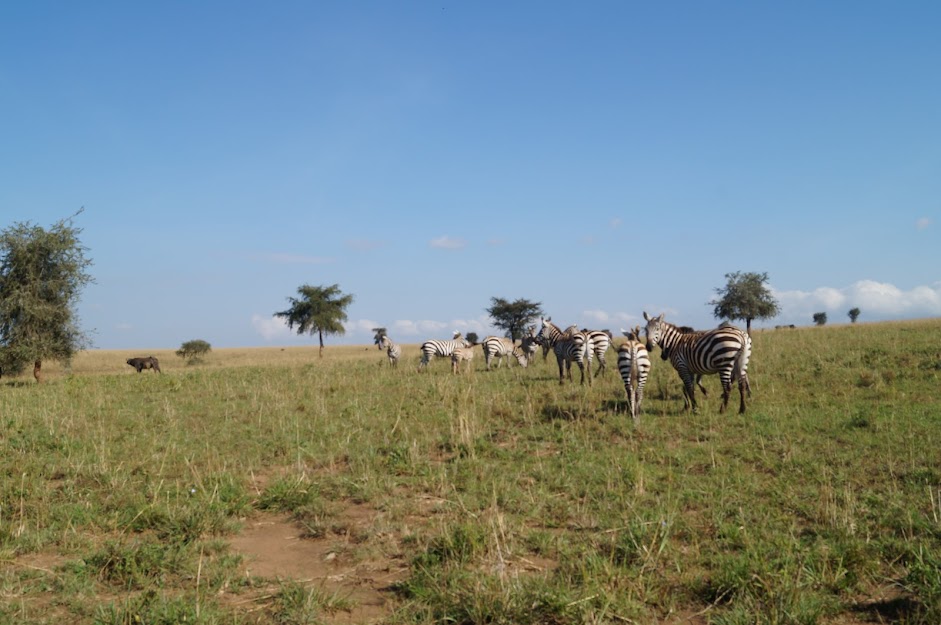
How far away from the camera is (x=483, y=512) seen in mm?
6918

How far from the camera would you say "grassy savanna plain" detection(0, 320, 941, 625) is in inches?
196

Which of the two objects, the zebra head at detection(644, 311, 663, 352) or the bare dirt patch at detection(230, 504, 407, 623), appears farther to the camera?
the zebra head at detection(644, 311, 663, 352)

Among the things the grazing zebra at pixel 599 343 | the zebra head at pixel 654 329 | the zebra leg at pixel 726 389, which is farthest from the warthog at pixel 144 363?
the zebra leg at pixel 726 389

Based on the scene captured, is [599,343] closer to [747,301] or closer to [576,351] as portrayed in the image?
[576,351]

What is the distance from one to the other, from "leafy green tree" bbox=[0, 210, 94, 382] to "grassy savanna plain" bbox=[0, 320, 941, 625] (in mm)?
18114

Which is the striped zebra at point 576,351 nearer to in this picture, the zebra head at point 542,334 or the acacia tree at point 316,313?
the zebra head at point 542,334

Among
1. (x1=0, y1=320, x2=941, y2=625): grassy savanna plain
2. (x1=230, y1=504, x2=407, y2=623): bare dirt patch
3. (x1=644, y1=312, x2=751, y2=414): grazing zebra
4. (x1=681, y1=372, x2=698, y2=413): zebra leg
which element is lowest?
(x1=230, y1=504, x2=407, y2=623): bare dirt patch

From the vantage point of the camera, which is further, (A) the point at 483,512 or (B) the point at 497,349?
(B) the point at 497,349

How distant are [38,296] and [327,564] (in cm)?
3014

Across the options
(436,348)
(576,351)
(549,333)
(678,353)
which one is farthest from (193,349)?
(678,353)

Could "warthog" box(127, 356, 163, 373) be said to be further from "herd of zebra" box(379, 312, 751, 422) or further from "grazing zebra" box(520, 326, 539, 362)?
"herd of zebra" box(379, 312, 751, 422)

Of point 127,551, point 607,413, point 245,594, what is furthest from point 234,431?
point 607,413

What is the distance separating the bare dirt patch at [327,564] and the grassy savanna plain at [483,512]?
1.2 inches

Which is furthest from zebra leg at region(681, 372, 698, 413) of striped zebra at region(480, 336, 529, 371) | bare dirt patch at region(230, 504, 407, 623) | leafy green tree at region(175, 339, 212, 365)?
leafy green tree at region(175, 339, 212, 365)
